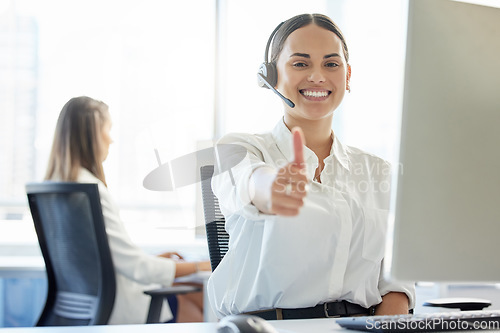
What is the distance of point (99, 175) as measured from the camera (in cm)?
242

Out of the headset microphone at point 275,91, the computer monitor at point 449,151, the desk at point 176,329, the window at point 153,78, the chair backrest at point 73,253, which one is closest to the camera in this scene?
the computer monitor at point 449,151

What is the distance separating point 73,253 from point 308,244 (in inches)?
43.6

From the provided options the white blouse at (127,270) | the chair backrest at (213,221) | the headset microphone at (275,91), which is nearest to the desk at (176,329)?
the chair backrest at (213,221)

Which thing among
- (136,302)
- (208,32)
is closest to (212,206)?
(136,302)

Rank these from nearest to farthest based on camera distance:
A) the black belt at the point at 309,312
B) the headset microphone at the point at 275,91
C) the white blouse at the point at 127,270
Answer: the black belt at the point at 309,312 < the headset microphone at the point at 275,91 < the white blouse at the point at 127,270

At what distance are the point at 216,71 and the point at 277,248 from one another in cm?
281

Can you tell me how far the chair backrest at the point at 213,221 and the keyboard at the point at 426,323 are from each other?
1.79ft

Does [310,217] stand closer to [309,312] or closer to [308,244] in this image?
[308,244]

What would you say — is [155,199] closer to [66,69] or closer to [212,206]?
[66,69]

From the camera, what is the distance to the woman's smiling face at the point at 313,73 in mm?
1352

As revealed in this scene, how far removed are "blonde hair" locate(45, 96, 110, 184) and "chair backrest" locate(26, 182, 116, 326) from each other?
0.36 meters

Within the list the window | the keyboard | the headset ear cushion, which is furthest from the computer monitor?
the window

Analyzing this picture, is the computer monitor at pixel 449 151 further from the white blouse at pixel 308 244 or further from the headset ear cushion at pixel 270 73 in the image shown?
the headset ear cushion at pixel 270 73

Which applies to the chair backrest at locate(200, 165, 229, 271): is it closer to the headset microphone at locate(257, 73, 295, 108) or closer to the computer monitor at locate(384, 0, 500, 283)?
the headset microphone at locate(257, 73, 295, 108)
